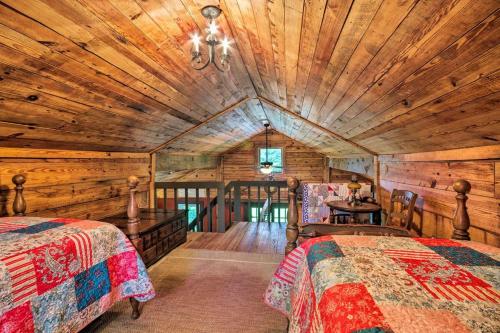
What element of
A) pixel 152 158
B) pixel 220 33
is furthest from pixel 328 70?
pixel 152 158

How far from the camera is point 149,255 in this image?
119 inches

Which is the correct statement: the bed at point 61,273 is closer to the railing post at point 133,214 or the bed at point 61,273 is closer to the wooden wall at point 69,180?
the railing post at point 133,214

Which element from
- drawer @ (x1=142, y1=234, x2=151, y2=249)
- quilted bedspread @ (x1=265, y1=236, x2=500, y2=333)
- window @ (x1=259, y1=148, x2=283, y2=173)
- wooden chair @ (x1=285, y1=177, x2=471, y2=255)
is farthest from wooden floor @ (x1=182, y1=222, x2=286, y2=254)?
window @ (x1=259, y1=148, x2=283, y2=173)

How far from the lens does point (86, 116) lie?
93.1 inches

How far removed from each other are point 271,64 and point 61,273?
2044mm

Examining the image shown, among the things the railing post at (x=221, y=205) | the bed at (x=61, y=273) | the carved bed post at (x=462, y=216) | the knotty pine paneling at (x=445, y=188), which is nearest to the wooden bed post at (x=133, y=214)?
the bed at (x=61, y=273)

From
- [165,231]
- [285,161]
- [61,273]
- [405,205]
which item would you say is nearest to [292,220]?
[61,273]

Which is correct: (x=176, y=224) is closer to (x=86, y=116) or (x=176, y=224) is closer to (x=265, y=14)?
(x=86, y=116)

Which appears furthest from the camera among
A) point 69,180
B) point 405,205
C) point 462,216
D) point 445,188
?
point 405,205

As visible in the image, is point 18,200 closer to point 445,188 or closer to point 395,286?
point 395,286

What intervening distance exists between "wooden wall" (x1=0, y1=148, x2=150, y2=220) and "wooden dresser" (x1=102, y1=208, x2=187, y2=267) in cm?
27

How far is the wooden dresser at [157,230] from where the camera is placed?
2977 mm

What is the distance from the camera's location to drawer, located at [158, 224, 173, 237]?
3.29 meters

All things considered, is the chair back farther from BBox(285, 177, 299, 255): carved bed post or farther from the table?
BBox(285, 177, 299, 255): carved bed post
